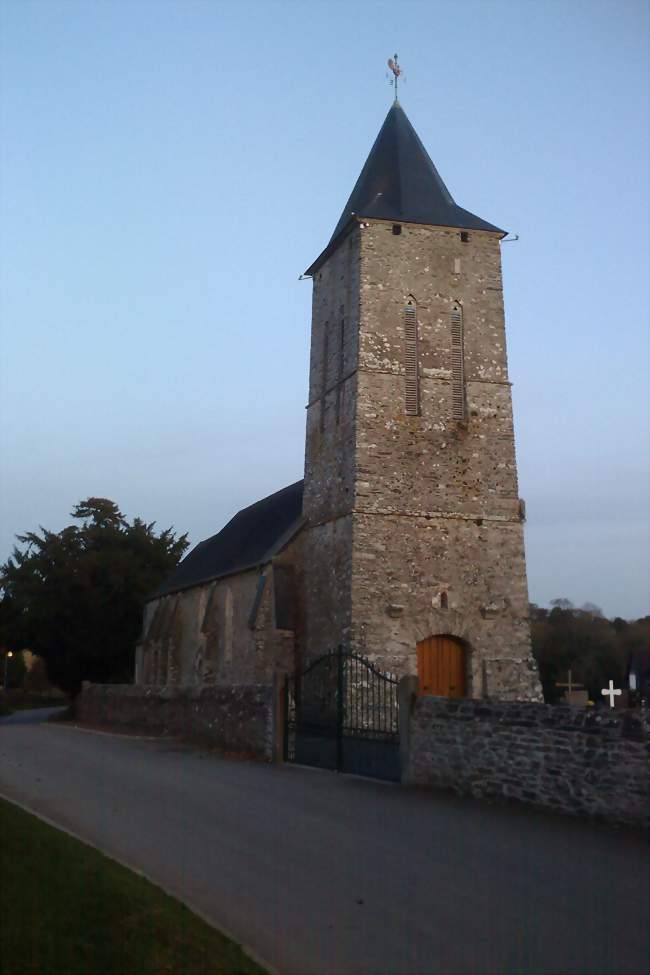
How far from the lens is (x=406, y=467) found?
76.3ft

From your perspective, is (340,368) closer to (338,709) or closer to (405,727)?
(338,709)

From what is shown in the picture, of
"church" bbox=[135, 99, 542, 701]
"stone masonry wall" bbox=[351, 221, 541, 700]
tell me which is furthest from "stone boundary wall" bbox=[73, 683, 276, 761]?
"stone masonry wall" bbox=[351, 221, 541, 700]

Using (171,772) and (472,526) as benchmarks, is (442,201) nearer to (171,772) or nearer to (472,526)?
(472,526)

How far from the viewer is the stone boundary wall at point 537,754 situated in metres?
9.52

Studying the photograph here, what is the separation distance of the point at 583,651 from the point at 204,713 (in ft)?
101

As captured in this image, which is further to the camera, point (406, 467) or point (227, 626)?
point (227, 626)

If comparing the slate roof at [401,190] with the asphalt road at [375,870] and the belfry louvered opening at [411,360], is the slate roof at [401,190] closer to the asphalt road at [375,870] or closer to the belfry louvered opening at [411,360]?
the belfry louvered opening at [411,360]

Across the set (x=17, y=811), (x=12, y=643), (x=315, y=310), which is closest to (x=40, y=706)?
(x=12, y=643)

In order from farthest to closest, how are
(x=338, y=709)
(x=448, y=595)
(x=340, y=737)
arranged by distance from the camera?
(x=448, y=595)
(x=338, y=709)
(x=340, y=737)

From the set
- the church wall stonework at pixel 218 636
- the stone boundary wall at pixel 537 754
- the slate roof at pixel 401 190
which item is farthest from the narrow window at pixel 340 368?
the stone boundary wall at pixel 537 754

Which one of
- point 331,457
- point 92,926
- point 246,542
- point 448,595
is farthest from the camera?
point 246,542

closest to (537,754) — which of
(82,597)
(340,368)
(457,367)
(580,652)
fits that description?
(457,367)

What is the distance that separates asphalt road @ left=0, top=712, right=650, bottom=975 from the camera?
582 cm

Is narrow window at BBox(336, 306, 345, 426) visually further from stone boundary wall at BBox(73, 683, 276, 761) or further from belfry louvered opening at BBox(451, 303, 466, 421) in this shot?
stone boundary wall at BBox(73, 683, 276, 761)
